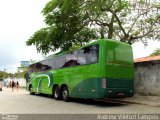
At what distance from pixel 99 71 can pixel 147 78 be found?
207 inches

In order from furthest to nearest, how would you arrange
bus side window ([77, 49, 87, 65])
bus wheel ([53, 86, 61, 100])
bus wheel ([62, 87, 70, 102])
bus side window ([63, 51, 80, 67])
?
bus wheel ([53, 86, 61, 100]) → bus wheel ([62, 87, 70, 102]) → bus side window ([63, 51, 80, 67]) → bus side window ([77, 49, 87, 65])

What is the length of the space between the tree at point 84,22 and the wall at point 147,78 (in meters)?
2.96

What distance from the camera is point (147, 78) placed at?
64.8ft

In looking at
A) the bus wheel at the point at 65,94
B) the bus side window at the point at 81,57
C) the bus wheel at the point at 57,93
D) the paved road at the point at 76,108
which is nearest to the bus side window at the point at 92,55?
the bus side window at the point at 81,57

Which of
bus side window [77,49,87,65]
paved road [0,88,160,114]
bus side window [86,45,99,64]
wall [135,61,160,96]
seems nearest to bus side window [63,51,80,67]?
bus side window [77,49,87,65]

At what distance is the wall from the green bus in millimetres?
2491

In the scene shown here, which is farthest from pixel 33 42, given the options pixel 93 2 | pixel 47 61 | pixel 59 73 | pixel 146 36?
pixel 146 36

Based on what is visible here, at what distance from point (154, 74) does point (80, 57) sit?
4.90 m

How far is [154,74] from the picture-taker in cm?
1917

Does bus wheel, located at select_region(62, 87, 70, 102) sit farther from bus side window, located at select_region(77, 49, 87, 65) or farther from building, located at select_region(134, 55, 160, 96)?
building, located at select_region(134, 55, 160, 96)

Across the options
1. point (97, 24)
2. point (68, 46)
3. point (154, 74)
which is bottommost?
point (154, 74)

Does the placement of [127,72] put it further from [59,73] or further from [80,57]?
[59,73]

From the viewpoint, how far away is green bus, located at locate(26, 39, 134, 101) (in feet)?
51.8

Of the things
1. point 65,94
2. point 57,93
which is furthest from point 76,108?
point 57,93
